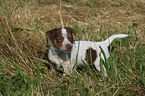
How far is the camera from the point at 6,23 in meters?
2.93

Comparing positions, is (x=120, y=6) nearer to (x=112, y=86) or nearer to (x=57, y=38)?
(x=57, y=38)

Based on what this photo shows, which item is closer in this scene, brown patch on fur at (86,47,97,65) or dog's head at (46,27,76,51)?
dog's head at (46,27,76,51)

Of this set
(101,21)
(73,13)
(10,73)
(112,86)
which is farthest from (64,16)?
(112,86)

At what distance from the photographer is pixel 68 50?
277 cm

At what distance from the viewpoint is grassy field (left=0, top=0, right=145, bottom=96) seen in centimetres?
229

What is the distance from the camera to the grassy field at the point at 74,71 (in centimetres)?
229

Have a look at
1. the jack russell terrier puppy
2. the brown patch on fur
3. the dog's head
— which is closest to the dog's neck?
the jack russell terrier puppy

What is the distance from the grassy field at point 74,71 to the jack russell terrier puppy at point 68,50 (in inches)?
6.6

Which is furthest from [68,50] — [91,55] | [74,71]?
[91,55]

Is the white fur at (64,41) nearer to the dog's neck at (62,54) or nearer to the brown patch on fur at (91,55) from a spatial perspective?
the dog's neck at (62,54)

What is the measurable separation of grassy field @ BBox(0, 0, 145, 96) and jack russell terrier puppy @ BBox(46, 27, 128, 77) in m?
0.17

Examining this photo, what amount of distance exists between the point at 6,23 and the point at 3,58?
0.54 m

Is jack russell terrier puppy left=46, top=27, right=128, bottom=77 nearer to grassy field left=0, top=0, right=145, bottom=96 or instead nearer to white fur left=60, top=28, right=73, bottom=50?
white fur left=60, top=28, right=73, bottom=50

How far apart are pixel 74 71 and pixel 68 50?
317 mm
